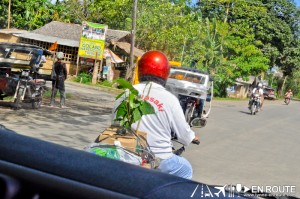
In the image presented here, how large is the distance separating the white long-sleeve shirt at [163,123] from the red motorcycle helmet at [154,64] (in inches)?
5.7

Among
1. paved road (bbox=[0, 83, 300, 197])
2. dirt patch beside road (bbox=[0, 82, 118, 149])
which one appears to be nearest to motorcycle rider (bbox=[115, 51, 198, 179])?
paved road (bbox=[0, 83, 300, 197])

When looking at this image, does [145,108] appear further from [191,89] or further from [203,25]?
[203,25]

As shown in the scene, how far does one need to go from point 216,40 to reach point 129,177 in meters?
38.7

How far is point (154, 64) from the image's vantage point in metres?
4.28

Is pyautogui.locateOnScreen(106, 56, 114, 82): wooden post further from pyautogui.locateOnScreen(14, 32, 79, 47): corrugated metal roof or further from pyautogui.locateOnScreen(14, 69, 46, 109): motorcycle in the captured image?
→ pyautogui.locateOnScreen(14, 69, 46, 109): motorcycle

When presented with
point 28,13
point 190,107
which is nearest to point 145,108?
point 190,107

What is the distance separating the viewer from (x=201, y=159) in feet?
33.3

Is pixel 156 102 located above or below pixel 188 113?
above

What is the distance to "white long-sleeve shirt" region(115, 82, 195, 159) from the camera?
4164 mm

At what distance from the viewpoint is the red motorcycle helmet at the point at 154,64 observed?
4.24m

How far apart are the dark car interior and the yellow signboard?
28663 millimetres

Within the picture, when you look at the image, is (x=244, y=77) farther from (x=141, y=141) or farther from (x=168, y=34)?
(x=141, y=141)

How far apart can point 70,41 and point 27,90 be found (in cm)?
2140

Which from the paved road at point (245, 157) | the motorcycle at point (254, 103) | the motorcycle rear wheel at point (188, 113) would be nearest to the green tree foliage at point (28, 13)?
the motorcycle at point (254, 103)
